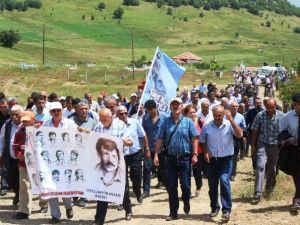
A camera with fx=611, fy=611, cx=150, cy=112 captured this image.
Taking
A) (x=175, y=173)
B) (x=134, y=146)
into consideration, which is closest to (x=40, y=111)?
(x=134, y=146)

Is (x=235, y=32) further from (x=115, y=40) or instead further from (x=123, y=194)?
(x=123, y=194)

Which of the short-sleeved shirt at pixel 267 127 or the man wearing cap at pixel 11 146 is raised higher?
the short-sleeved shirt at pixel 267 127

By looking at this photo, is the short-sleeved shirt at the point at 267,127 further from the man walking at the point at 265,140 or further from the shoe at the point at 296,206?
the shoe at the point at 296,206

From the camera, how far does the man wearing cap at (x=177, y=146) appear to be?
10.2m

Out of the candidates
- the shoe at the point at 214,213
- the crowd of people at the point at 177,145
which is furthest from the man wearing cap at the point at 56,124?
the shoe at the point at 214,213

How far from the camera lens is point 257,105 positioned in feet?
49.5

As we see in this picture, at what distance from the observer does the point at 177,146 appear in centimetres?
1020

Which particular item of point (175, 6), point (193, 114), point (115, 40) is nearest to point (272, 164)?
point (193, 114)

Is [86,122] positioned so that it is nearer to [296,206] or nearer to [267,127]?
[267,127]

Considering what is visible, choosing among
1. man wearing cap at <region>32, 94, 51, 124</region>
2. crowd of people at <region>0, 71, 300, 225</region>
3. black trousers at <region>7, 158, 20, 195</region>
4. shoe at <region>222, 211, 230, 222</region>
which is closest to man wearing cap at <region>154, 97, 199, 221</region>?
crowd of people at <region>0, 71, 300, 225</region>

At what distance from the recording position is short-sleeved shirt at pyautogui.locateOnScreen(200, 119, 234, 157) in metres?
10.1

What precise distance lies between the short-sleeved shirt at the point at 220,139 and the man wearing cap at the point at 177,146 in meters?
0.26

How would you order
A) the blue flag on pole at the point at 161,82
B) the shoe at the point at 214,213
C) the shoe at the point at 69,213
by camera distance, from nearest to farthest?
the shoe at the point at 214,213 → the shoe at the point at 69,213 → the blue flag on pole at the point at 161,82

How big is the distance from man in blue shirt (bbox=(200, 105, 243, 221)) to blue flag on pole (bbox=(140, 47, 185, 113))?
3023mm
